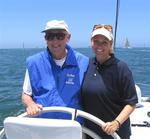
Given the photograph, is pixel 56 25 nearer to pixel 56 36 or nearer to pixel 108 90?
pixel 56 36

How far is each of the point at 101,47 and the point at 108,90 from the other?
30cm

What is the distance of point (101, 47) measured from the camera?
2.90 m

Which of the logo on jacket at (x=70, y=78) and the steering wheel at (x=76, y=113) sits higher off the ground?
the logo on jacket at (x=70, y=78)

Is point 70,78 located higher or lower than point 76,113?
higher

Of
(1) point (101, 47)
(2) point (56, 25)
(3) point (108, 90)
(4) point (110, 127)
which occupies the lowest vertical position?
(4) point (110, 127)

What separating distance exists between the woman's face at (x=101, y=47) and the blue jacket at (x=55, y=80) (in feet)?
0.48

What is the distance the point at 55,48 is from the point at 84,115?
53 centimetres

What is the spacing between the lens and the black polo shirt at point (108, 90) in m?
2.89

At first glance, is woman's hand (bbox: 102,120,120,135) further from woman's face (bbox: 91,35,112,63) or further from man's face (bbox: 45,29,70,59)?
man's face (bbox: 45,29,70,59)

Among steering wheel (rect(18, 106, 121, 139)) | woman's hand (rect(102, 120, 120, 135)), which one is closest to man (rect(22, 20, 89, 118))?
steering wheel (rect(18, 106, 121, 139))

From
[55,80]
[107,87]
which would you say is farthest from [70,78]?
[107,87]

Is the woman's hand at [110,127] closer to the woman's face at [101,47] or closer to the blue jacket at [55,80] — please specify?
the blue jacket at [55,80]

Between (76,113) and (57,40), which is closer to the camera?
(76,113)

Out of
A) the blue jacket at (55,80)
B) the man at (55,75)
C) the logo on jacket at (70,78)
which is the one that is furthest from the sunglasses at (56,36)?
the logo on jacket at (70,78)
